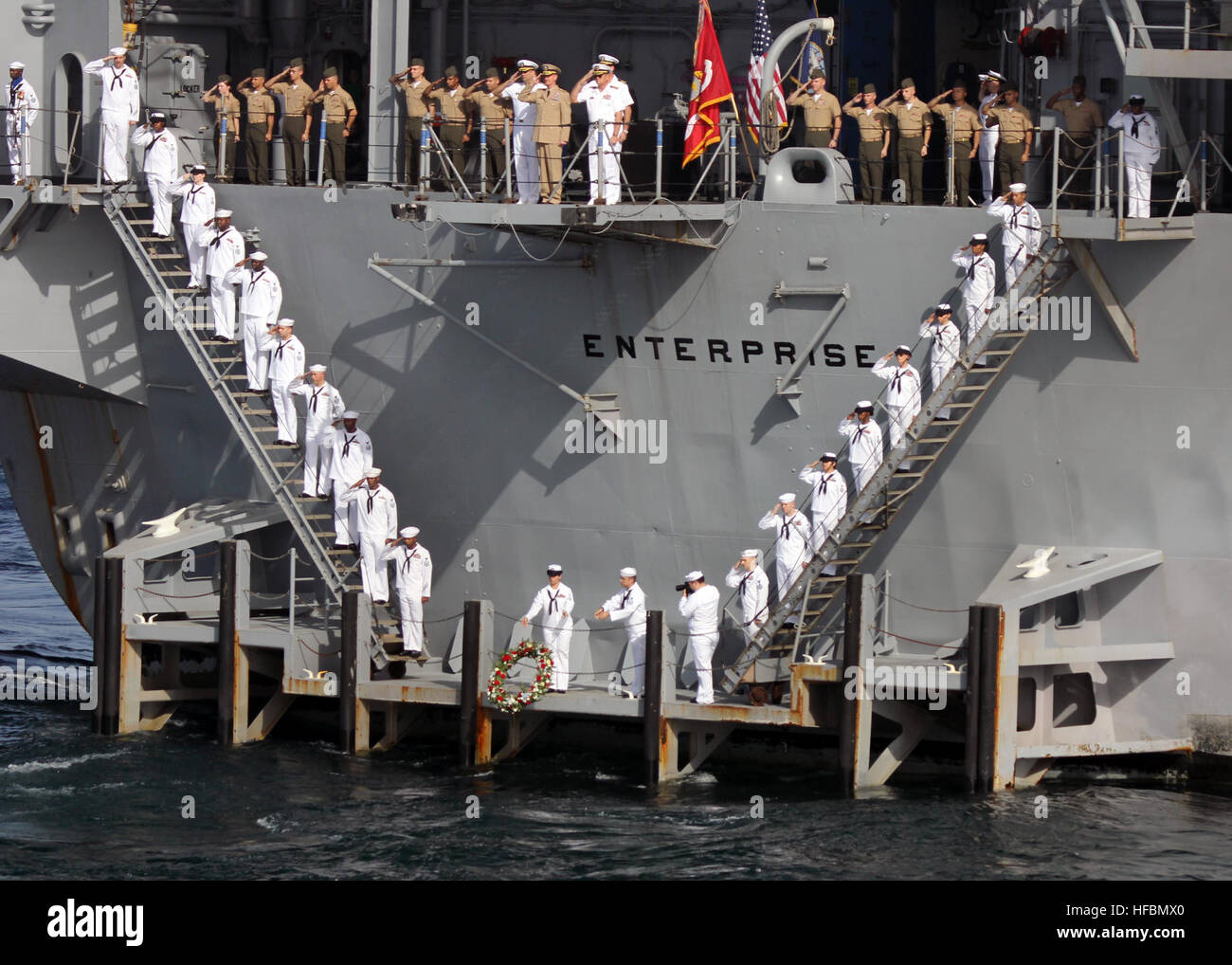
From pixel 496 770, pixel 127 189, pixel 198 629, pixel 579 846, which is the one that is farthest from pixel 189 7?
pixel 579 846

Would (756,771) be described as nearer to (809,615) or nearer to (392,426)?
(809,615)

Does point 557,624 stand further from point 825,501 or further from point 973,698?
point 973,698

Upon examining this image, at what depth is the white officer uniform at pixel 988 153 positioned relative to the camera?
25391mm

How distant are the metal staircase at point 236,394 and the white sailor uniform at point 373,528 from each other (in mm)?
286

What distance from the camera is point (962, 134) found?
25.5m

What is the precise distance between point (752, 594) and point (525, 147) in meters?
5.94

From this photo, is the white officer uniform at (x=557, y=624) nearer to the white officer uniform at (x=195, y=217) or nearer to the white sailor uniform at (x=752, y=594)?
the white sailor uniform at (x=752, y=594)

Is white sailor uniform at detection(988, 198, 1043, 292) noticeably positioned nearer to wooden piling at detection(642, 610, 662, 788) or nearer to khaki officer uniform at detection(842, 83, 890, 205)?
khaki officer uniform at detection(842, 83, 890, 205)

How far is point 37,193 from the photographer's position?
89.8 ft

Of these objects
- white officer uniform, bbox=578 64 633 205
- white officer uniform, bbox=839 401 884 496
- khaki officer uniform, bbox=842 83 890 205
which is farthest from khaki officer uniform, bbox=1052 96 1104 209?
white officer uniform, bbox=578 64 633 205

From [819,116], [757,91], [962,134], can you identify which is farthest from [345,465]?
[962,134]

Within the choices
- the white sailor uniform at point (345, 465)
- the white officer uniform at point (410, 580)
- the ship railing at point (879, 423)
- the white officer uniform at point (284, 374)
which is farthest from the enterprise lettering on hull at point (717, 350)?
the white officer uniform at point (284, 374)

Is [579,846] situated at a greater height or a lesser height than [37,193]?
lesser

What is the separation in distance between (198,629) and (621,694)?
17.7 feet
